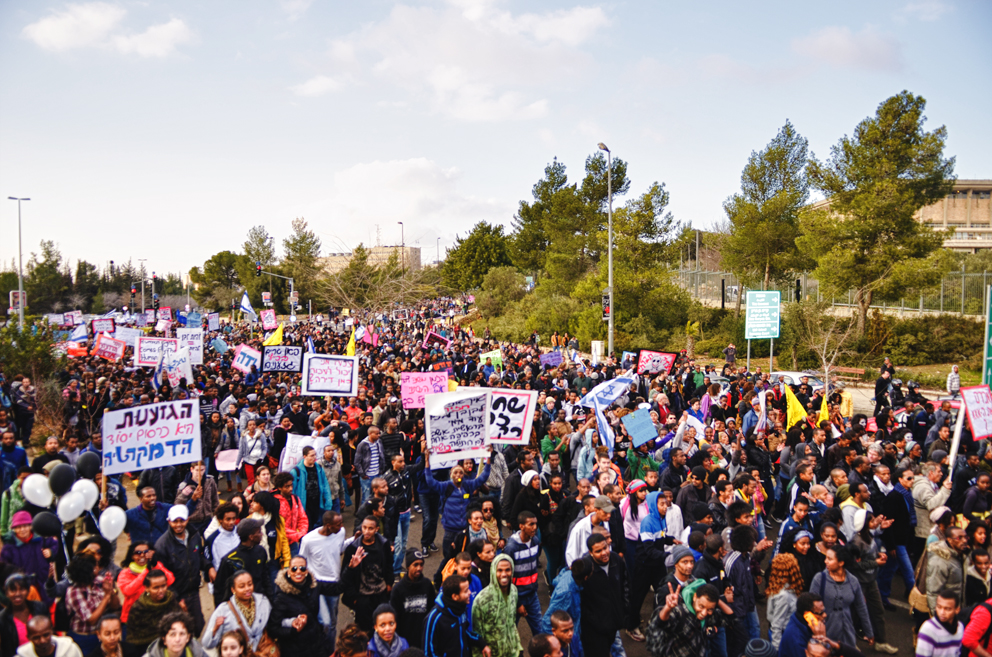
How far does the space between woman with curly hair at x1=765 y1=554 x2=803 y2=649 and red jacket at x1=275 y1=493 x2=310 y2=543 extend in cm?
477

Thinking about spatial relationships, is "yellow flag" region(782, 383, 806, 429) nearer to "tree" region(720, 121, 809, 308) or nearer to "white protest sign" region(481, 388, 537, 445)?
"white protest sign" region(481, 388, 537, 445)

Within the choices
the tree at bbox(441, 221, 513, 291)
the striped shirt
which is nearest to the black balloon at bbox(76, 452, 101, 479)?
the striped shirt

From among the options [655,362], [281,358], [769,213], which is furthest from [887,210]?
[281,358]

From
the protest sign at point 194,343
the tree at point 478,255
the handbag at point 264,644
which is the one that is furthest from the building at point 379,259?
the handbag at point 264,644

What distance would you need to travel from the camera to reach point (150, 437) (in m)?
7.48

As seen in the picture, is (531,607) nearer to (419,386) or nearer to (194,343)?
(419,386)

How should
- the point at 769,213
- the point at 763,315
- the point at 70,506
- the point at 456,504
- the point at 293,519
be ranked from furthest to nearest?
the point at 769,213 < the point at 763,315 < the point at 456,504 < the point at 293,519 < the point at 70,506

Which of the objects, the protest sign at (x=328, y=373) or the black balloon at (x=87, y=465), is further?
the protest sign at (x=328, y=373)

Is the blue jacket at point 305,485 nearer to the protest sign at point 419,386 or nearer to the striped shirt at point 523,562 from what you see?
the striped shirt at point 523,562

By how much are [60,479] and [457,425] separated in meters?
4.26

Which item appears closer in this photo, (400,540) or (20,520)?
(20,520)

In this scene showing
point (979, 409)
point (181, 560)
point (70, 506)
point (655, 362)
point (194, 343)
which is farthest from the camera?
point (194, 343)

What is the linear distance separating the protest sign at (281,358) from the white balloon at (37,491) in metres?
10.5

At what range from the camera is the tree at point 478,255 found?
6506 cm
